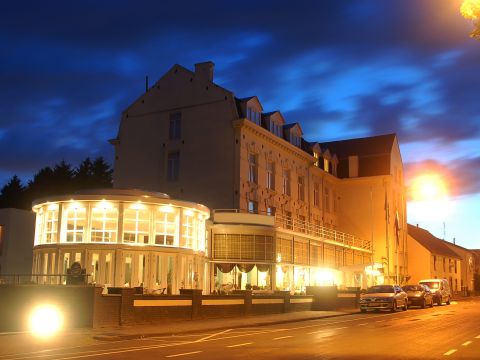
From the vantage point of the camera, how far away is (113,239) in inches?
1174

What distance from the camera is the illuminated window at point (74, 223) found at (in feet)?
98.2

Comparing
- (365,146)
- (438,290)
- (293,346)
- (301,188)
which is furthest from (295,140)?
(293,346)

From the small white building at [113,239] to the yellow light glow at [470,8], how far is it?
23997 millimetres

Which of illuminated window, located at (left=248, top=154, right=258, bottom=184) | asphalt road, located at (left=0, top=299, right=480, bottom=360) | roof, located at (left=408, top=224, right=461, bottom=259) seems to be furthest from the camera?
roof, located at (left=408, top=224, right=461, bottom=259)

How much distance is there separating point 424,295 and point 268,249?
1178cm

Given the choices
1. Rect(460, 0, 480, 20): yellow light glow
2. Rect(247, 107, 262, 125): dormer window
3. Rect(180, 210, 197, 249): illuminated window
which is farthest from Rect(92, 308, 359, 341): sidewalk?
Rect(247, 107, 262, 125): dormer window

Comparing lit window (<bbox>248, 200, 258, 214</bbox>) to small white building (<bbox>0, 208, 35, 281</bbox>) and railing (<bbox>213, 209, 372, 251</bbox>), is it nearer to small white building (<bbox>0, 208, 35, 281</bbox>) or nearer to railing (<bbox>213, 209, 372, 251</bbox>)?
railing (<bbox>213, 209, 372, 251</bbox>)

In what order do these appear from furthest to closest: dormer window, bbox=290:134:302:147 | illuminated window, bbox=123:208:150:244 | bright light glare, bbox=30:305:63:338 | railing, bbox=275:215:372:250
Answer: dormer window, bbox=290:134:302:147 < railing, bbox=275:215:372:250 < illuminated window, bbox=123:208:150:244 < bright light glare, bbox=30:305:63:338

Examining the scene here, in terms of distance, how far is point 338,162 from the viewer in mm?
67250

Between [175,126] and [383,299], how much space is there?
20892 mm

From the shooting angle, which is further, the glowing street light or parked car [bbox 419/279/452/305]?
parked car [bbox 419/279/452/305]

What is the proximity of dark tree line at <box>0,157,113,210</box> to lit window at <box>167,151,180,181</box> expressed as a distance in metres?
26.9

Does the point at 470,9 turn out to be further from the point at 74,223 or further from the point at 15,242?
the point at 15,242

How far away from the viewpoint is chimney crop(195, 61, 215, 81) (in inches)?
1832
